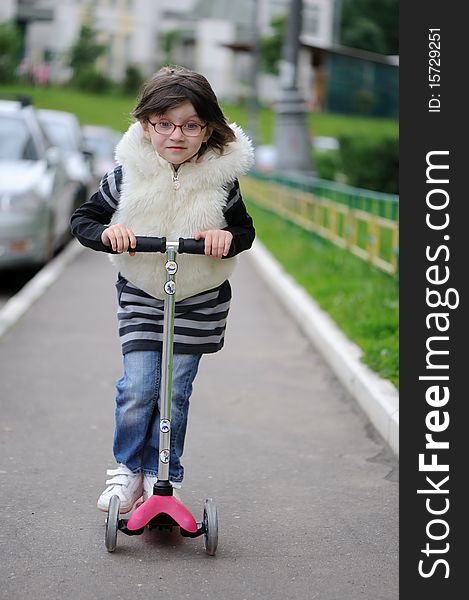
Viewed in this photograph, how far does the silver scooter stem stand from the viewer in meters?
4.19

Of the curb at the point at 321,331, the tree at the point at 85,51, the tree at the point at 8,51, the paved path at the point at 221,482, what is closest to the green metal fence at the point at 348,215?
the curb at the point at 321,331

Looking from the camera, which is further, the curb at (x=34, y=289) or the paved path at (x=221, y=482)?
the curb at (x=34, y=289)

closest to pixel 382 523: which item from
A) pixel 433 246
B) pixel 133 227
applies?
pixel 433 246

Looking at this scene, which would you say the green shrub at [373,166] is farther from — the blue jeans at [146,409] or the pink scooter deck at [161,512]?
the pink scooter deck at [161,512]

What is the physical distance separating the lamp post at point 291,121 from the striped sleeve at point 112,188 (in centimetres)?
1414

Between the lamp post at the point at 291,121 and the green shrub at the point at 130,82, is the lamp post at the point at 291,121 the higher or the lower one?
the lower one

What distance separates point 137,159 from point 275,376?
12.1 feet

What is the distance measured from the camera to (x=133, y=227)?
434 cm

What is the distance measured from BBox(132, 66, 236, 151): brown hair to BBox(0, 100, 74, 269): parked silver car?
7012 millimetres

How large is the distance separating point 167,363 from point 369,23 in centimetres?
6475

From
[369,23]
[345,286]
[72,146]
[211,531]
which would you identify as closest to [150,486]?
[211,531]

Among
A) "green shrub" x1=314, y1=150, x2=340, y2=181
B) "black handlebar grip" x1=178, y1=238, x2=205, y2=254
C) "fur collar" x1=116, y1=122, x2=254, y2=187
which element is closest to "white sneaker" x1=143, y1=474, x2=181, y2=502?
"black handlebar grip" x1=178, y1=238, x2=205, y2=254

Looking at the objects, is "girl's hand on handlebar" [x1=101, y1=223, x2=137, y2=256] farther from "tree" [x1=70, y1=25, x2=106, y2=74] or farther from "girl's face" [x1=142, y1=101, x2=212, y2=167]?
"tree" [x1=70, y1=25, x2=106, y2=74]

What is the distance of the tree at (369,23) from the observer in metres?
63.9
